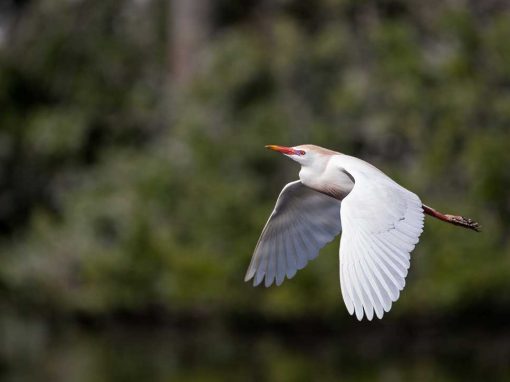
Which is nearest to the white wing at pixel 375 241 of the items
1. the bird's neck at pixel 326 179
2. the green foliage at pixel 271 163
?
the bird's neck at pixel 326 179

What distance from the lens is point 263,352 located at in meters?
13.2

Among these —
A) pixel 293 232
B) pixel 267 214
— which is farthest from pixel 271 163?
pixel 293 232

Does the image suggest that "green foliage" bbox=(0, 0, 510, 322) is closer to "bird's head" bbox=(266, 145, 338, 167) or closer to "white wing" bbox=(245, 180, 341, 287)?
"white wing" bbox=(245, 180, 341, 287)

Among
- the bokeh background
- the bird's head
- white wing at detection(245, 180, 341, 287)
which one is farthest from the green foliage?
the bird's head

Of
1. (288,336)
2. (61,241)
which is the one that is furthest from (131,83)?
(288,336)

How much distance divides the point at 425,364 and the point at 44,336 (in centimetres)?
429

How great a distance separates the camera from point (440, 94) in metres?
13.6

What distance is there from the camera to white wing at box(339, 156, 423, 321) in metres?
4.46

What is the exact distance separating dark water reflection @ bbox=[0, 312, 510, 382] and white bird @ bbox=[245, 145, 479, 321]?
249 inches

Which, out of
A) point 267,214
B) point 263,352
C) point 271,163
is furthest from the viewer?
point 271,163

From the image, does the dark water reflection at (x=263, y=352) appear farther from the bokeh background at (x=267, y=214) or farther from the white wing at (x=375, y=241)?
the white wing at (x=375, y=241)

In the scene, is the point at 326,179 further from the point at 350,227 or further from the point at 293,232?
the point at 350,227

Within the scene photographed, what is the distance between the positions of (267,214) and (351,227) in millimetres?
8624

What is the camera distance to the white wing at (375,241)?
4.46 metres
